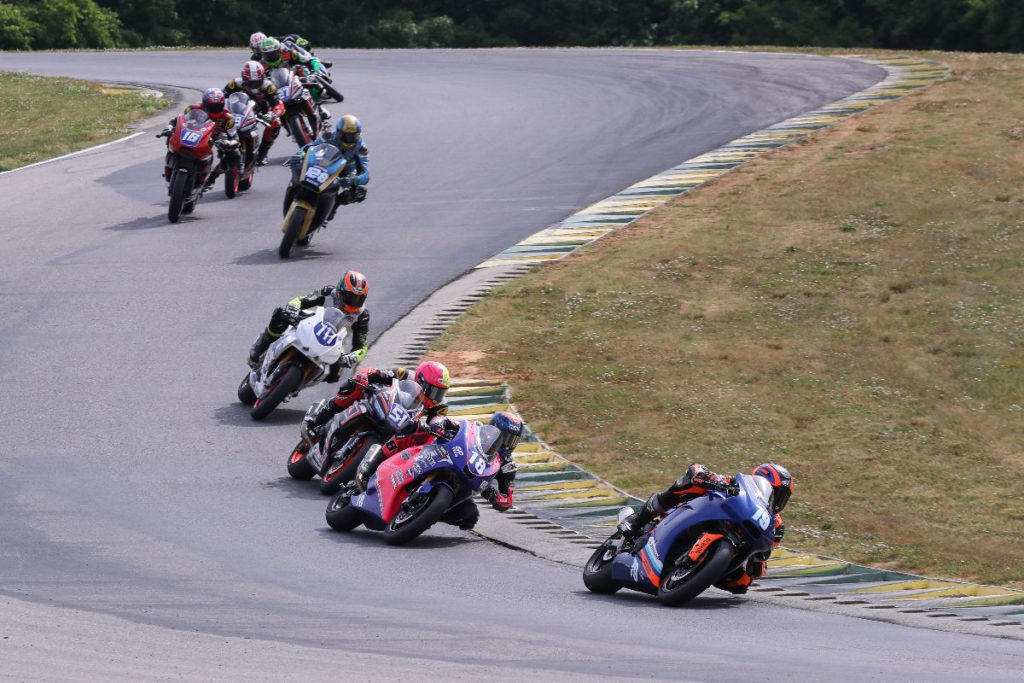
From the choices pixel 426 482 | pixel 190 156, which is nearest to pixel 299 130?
pixel 190 156

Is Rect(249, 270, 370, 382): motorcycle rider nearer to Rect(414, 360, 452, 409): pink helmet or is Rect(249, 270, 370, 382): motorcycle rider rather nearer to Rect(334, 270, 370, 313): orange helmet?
Rect(334, 270, 370, 313): orange helmet

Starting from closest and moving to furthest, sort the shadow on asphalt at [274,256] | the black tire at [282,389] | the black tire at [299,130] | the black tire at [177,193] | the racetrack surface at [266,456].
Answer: the racetrack surface at [266,456] → the black tire at [282,389] → the shadow on asphalt at [274,256] → the black tire at [177,193] → the black tire at [299,130]

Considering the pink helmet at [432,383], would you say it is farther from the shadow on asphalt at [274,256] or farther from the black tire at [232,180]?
the black tire at [232,180]

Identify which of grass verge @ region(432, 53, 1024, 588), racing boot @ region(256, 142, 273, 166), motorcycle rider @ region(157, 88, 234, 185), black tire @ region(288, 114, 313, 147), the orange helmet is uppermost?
motorcycle rider @ region(157, 88, 234, 185)

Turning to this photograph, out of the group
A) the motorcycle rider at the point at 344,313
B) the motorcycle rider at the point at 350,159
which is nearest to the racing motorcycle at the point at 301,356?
the motorcycle rider at the point at 344,313

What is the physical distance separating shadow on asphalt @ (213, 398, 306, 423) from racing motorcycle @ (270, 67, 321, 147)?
11.9 meters

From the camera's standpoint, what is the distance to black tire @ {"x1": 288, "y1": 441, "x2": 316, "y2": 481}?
14.0 m

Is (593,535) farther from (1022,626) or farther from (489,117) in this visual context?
(489,117)

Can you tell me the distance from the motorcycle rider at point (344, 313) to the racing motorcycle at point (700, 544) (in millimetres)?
5182

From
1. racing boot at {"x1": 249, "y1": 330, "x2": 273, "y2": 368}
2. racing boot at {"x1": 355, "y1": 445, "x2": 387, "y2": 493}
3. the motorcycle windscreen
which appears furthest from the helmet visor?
the motorcycle windscreen

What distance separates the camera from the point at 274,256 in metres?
22.7

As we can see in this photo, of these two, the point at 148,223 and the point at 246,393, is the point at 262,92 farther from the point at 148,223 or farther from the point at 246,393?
the point at 246,393

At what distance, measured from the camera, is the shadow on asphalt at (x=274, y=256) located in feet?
73.5

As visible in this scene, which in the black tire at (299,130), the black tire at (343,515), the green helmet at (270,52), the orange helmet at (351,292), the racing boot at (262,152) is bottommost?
the black tire at (343,515)
